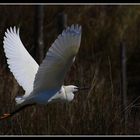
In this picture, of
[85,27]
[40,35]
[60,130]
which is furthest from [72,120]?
[85,27]

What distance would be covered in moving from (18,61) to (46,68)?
976mm

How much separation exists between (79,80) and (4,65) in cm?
73

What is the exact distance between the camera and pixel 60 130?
23.2 ft

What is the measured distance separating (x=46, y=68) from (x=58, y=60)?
0.44ft

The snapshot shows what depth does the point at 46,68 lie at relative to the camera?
6746 mm

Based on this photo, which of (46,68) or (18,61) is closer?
(46,68)

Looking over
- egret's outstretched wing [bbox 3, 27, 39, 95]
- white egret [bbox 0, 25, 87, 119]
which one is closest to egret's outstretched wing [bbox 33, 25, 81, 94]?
white egret [bbox 0, 25, 87, 119]

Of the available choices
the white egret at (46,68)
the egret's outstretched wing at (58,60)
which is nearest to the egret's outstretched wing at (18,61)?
the white egret at (46,68)

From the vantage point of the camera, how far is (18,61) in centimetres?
768

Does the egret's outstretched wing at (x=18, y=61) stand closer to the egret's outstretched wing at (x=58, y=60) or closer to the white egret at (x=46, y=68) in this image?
the white egret at (x=46, y=68)

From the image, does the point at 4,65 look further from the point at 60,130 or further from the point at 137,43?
the point at 137,43

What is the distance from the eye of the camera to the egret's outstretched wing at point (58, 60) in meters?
6.36

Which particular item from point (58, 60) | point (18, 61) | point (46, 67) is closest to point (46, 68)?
point (46, 67)

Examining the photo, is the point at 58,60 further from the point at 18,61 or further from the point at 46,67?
the point at 18,61
